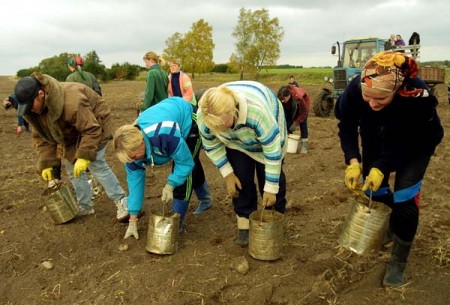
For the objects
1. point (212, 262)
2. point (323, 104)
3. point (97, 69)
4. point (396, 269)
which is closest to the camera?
point (396, 269)

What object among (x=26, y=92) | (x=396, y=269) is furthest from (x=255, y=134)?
(x=26, y=92)

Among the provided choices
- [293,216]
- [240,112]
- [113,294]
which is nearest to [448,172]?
[293,216]

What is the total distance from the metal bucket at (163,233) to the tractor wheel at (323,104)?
353 inches

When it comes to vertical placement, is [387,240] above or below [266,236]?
below

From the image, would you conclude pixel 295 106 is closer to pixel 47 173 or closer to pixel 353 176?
pixel 353 176

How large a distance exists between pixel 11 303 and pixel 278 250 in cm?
199

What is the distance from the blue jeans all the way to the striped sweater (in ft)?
4.38

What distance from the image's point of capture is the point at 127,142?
8.71 ft

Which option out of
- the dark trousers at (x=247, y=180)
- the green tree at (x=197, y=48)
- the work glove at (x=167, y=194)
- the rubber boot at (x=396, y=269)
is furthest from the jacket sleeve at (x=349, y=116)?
the green tree at (x=197, y=48)

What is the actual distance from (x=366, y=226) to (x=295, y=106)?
3.80 m

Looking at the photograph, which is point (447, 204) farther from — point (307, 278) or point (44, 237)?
point (44, 237)

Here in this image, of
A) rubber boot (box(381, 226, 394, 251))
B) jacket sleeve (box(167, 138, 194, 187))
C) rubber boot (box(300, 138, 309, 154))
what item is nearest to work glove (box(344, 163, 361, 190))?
rubber boot (box(381, 226, 394, 251))

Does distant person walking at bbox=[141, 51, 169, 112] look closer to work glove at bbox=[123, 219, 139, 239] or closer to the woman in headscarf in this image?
work glove at bbox=[123, 219, 139, 239]

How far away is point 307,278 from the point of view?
2.95 meters
